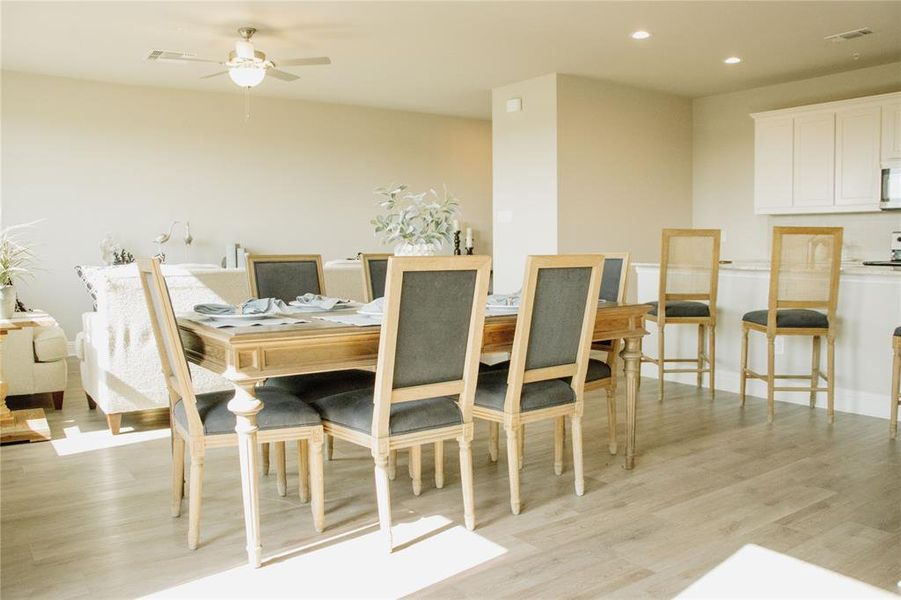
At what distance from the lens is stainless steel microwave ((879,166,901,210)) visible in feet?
19.7

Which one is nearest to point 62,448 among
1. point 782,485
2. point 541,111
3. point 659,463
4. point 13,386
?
point 13,386

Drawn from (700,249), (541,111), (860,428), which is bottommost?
(860,428)

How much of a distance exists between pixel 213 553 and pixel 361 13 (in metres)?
3.58

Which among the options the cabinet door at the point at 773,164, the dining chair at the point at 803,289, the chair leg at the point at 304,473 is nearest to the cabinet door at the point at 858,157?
the cabinet door at the point at 773,164

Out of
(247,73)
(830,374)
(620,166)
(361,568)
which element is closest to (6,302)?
(247,73)

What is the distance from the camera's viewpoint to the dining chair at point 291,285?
10.7 ft

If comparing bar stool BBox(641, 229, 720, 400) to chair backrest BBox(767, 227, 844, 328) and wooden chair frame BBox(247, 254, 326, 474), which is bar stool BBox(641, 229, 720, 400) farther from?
wooden chair frame BBox(247, 254, 326, 474)

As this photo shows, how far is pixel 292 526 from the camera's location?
2.71m

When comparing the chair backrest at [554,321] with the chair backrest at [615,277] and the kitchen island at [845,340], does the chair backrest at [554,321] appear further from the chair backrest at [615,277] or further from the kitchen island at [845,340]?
the kitchen island at [845,340]

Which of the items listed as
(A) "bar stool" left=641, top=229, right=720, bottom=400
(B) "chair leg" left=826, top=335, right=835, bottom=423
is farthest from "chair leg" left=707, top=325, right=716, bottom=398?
(B) "chair leg" left=826, top=335, right=835, bottom=423

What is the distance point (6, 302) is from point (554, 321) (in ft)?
10.8

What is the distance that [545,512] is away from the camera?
2820 millimetres

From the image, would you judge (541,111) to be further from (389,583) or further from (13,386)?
(389,583)

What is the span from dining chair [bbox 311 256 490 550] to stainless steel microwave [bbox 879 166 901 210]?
16.6ft
